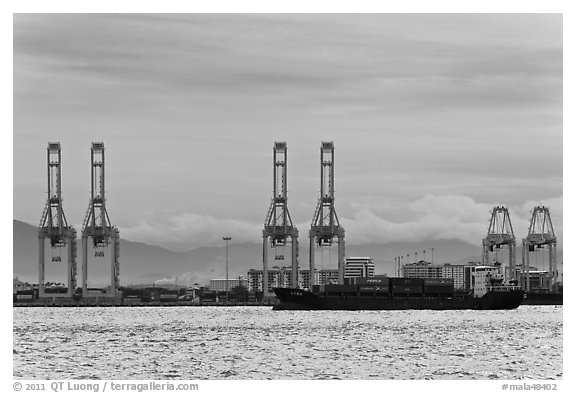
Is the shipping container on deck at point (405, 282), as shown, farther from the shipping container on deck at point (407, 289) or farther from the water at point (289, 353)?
the water at point (289, 353)

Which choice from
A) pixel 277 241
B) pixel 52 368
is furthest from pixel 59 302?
pixel 52 368

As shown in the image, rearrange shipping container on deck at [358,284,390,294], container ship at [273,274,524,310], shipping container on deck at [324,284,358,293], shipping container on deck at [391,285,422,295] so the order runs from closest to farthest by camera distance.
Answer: container ship at [273,274,524,310] → shipping container on deck at [324,284,358,293] → shipping container on deck at [358,284,390,294] → shipping container on deck at [391,285,422,295]

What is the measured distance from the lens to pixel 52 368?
50250 millimetres

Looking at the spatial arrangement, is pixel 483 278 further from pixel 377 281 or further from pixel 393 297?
pixel 377 281

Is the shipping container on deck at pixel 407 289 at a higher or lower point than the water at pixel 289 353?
higher

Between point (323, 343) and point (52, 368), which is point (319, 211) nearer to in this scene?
point (323, 343)

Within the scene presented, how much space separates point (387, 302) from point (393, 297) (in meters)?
2.10

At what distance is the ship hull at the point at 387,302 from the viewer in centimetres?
14188

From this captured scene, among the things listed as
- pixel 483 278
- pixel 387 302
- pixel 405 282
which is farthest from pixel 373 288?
pixel 483 278

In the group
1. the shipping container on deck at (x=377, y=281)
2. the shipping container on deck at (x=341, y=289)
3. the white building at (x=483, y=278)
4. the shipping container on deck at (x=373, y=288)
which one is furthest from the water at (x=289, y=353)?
the white building at (x=483, y=278)

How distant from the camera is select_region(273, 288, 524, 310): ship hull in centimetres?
14188

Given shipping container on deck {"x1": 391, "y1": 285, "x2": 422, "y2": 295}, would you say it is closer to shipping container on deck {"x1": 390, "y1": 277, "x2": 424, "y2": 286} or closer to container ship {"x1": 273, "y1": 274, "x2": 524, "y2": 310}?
container ship {"x1": 273, "y1": 274, "x2": 524, "y2": 310}

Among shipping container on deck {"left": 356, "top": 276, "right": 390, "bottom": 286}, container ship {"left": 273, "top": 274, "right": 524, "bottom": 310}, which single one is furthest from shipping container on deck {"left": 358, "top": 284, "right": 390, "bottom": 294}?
shipping container on deck {"left": 356, "top": 276, "right": 390, "bottom": 286}

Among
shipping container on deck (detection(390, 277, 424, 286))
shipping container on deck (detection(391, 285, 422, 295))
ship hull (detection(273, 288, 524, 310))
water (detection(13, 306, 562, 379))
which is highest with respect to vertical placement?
shipping container on deck (detection(390, 277, 424, 286))
